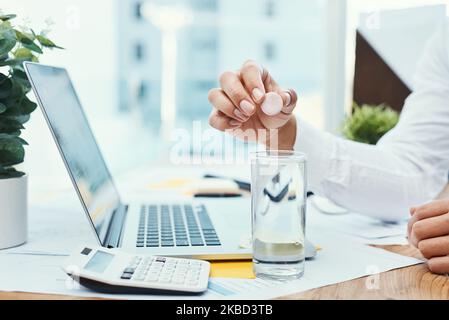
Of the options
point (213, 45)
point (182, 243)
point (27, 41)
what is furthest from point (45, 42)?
point (213, 45)

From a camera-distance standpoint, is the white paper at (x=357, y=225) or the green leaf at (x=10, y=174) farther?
the white paper at (x=357, y=225)

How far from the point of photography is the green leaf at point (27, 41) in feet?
2.39

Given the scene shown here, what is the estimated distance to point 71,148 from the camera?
0.70 metres

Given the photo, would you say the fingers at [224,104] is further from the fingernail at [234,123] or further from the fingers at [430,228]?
the fingers at [430,228]

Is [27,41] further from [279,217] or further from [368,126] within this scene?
[368,126]

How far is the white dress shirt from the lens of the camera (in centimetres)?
87

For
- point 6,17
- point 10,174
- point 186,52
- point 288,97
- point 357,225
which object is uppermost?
point 186,52

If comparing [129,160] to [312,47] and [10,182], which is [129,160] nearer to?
[312,47]

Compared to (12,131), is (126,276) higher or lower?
lower

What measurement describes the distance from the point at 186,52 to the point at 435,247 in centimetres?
269

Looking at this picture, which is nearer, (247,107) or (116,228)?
(247,107)

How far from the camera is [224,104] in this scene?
2.26 ft

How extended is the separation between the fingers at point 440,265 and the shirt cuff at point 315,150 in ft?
0.97

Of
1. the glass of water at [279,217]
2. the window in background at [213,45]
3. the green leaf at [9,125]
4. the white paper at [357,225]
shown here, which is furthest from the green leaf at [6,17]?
the window in background at [213,45]
